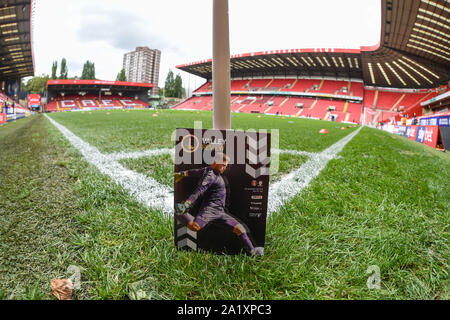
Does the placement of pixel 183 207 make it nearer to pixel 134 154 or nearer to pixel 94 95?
pixel 134 154

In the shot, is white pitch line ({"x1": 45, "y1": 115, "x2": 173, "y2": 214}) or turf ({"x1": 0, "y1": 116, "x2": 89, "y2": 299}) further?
white pitch line ({"x1": 45, "y1": 115, "x2": 173, "y2": 214})

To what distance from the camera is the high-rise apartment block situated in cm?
5316

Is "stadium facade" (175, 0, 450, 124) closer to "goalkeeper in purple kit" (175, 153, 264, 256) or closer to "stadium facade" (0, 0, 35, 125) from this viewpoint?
"goalkeeper in purple kit" (175, 153, 264, 256)

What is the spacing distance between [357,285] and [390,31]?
21347 mm

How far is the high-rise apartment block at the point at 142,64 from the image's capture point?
5316 centimetres

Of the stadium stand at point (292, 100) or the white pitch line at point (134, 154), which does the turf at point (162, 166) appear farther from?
the stadium stand at point (292, 100)

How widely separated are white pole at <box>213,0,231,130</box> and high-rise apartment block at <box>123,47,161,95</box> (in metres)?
58.5

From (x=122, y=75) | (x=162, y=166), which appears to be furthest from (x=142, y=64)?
(x=162, y=166)

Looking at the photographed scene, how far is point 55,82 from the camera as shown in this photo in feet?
112

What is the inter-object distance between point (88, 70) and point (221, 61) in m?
53.2

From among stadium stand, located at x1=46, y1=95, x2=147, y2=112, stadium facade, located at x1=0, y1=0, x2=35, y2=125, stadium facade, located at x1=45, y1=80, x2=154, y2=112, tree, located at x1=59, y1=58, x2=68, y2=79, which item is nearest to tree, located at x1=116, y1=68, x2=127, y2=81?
stadium facade, located at x1=45, y1=80, x2=154, y2=112

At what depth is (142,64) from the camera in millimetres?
56375
